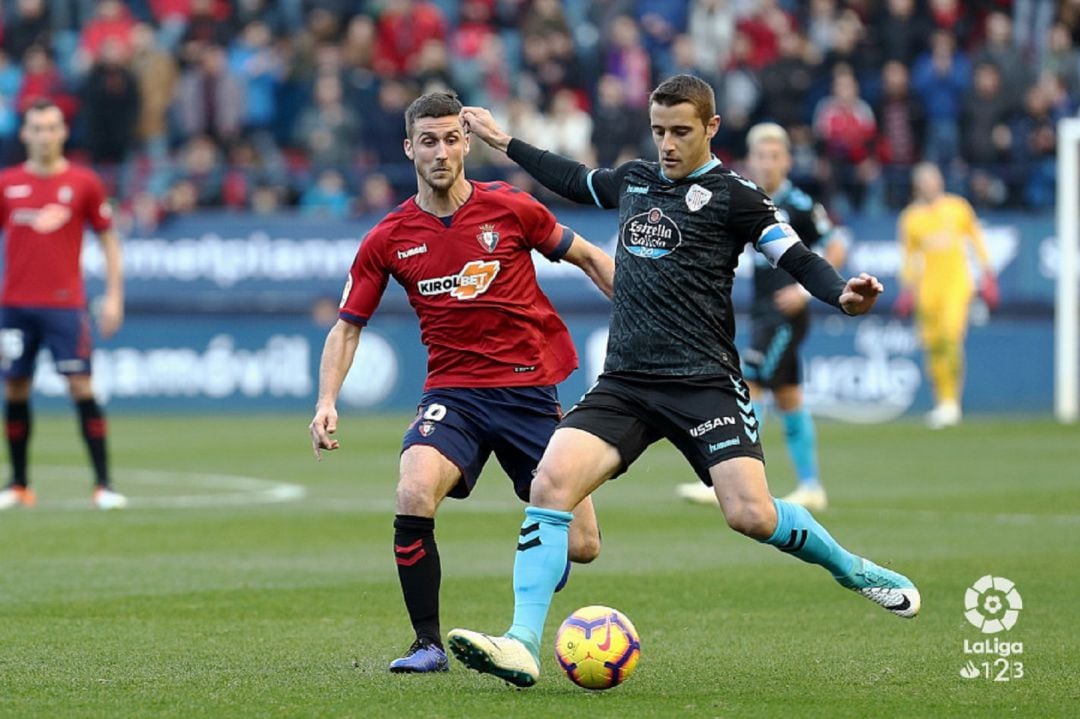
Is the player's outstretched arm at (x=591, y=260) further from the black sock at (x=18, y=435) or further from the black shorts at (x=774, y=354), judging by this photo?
the black sock at (x=18, y=435)

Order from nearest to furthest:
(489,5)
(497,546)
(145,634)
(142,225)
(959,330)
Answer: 1. (145,634)
2. (497,546)
3. (959,330)
4. (142,225)
5. (489,5)

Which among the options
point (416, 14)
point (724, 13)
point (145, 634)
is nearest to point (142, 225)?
point (416, 14)

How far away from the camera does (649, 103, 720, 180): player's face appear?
24.0 ft

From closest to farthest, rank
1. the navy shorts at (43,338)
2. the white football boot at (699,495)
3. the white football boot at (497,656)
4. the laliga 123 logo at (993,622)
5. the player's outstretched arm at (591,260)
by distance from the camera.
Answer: the white football boot at (497,656)
the laliga 123 logo at (993,622)
the player's outstretched arm at (591,260)
the navy shorts at (43,338)
the white football boot at (699,495)

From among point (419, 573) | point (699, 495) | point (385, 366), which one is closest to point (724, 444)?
point (419, 573)

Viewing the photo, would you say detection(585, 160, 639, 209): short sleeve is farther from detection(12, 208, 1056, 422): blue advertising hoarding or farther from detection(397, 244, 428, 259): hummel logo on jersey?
detection(12, 208, 1056, 422): blue advertising hoarding

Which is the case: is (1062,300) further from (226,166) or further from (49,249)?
(49,249)

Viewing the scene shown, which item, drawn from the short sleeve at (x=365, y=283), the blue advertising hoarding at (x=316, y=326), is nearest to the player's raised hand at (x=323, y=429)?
the short sleeve at (x=365, y=283)

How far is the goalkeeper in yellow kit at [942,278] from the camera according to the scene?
22.7 meters

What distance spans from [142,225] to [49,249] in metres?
11.4

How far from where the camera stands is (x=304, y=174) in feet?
84.3

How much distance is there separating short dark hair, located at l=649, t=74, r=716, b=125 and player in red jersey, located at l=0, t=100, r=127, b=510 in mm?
7270

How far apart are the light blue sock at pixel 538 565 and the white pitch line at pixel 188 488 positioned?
7.32m

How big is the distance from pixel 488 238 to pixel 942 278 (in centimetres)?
1597
